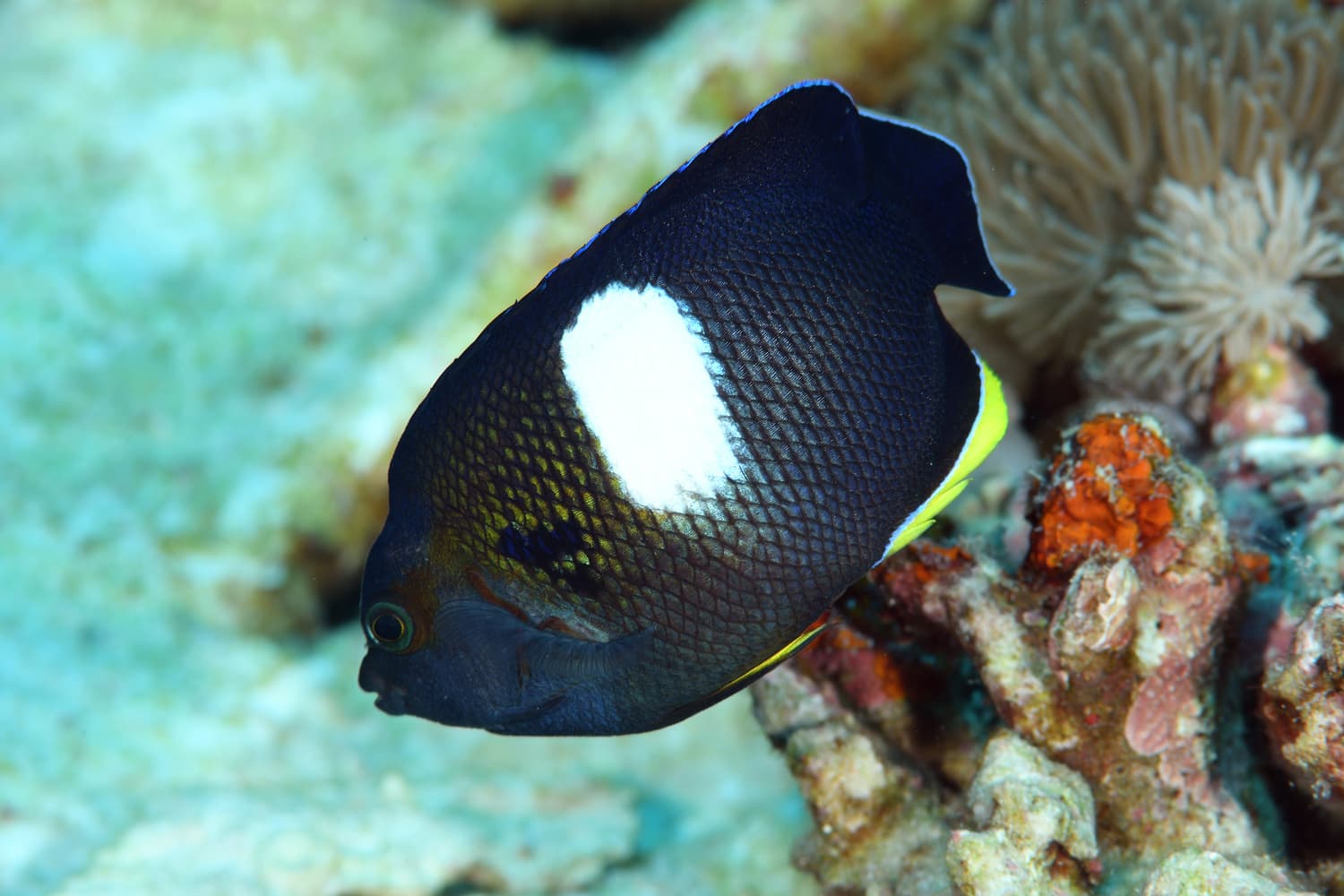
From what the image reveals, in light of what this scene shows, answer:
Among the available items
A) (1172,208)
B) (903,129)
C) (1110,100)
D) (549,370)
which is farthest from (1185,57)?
(549,370)

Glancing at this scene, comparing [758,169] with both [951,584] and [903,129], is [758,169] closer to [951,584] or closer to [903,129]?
[903,129]

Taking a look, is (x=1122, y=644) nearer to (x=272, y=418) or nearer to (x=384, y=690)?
(x=384, y=690)

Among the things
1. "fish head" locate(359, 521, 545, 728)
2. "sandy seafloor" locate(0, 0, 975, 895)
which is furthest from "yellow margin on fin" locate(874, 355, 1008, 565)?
"sandy seafloor" locate(0, 0, 975, 895)

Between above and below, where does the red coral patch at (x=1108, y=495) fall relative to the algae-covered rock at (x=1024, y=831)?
above

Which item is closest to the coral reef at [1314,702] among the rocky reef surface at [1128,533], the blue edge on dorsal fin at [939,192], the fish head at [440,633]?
the rocky reef surface at [1128,533]

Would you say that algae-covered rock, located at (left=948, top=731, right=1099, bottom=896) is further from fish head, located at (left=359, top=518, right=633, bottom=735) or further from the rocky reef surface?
fish head, located at (left=359, top=518, right=633, bottom=735)

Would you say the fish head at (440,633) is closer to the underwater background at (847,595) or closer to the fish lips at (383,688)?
the fish lips at (383,688)
